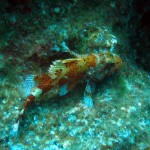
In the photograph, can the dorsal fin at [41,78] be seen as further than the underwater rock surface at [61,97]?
Yes

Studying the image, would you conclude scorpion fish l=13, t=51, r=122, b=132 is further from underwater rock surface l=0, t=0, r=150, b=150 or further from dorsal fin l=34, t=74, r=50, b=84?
underwater rock surface l=0, t=0, r=150, b=150

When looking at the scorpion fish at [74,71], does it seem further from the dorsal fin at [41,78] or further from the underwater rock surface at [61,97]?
the underwater rock surface at [61,97]

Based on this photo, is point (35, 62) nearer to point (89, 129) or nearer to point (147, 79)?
point (89, 129)

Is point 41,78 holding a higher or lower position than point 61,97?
higher

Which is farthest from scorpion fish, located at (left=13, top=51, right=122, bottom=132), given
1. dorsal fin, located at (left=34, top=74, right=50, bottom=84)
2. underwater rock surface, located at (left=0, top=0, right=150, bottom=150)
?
underwater rock surface, located at (left=0, top=0, right=150, bottom=150)

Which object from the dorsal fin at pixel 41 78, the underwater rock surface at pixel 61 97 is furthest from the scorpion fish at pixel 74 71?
the underwater rock surface at pixel 61 97
